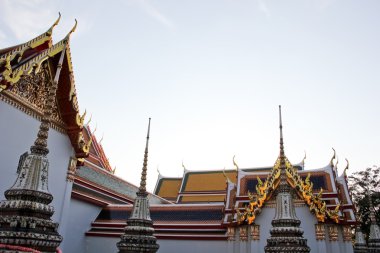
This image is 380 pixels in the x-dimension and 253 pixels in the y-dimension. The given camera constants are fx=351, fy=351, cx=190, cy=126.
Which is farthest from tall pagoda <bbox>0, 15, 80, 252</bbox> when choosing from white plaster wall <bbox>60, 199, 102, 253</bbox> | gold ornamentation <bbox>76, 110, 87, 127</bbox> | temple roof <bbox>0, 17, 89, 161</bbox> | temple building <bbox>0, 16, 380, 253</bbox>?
→ white plaster wall <bbox>60, 199, 102, 253</bbox>

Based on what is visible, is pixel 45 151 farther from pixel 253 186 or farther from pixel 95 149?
pixel 95 149

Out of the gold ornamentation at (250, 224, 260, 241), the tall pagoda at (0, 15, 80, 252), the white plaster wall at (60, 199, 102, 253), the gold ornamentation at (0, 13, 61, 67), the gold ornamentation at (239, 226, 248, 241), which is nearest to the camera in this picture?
the tall pagoda at (0, 15, 80, 252)

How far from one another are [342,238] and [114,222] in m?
7.45

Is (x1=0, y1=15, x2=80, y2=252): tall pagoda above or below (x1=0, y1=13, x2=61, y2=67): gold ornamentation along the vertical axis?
below

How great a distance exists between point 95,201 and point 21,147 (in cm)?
527

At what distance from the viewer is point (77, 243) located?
11820mm

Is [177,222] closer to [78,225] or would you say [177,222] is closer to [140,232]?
[78,225]

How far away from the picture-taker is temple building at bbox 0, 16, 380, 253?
3523 mm

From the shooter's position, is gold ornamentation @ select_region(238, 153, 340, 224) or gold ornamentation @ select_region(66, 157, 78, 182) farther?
gold ornamentation @ select_region(238, 153, 340, 224)

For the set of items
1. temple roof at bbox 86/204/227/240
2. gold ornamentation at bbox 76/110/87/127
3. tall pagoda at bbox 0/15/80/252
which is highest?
gold ornamentation at bbox 76/110/87/127

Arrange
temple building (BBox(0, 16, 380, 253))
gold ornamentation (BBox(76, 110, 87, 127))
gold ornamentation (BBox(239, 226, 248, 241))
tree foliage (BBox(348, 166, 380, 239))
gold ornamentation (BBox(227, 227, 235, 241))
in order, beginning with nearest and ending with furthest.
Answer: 1. temple building (BBox(0, 16, 380, 253))
2. gold ornamentation (BBox(76, 110, 87, 127))
3. gold ornamentation (BBox(239, 226, 248, 241))
4. gold ornamentation (BBox(227, 227, 235, 241))
5. tree foliage (BBox(348, 166, 380, 239))

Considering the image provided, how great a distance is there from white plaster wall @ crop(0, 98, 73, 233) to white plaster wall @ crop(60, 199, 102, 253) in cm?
262

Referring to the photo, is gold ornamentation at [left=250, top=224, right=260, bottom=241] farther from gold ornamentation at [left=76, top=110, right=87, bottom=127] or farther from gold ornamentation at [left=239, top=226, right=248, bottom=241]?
gold ornamentation at [left=76, top=110, right=87, bottom=127]

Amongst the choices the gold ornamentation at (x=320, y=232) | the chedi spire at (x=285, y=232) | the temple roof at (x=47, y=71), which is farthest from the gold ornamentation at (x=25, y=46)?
the gold ornamentation at (x=320, y=232)
